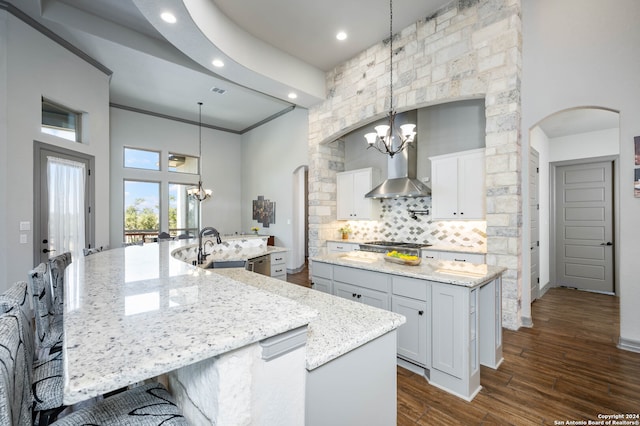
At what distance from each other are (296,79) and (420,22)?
7.30 feet

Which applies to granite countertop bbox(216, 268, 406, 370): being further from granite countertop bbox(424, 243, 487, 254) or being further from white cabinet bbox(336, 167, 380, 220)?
white cabinet bbox(336, 167, 380, 220)

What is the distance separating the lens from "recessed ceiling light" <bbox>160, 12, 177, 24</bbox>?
3242 mm

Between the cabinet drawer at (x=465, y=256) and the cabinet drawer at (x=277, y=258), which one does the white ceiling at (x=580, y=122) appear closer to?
the cabinet drawer at (x=465, y=256)

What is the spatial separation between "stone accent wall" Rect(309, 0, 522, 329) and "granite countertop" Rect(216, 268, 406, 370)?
286 centimetres

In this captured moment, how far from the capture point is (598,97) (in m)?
3.13

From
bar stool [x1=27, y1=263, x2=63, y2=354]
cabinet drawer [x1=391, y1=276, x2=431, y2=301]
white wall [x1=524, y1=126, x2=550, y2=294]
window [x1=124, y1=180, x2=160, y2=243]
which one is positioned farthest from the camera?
window [x1=124, y1=180, x2=160, y2=243]

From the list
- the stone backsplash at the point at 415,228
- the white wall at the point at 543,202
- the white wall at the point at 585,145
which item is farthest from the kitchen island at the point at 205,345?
the white wall at the point at 585,145

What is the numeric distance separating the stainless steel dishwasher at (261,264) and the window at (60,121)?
3428mm

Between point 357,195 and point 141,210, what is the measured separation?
5.41 metres

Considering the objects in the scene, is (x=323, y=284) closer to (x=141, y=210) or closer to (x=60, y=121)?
(x=60, y=121)

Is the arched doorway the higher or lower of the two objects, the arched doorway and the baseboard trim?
the higher

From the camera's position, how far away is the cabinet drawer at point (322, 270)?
10.4ft

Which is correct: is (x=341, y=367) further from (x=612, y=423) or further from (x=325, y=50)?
(x=325, y=50)

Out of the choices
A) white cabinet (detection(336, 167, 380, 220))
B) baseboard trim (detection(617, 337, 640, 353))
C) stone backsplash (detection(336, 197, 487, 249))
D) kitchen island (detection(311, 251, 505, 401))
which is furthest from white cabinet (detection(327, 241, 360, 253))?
baseboard trim (detection(617, 337, 640, 353))
